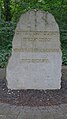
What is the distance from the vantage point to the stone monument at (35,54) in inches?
181

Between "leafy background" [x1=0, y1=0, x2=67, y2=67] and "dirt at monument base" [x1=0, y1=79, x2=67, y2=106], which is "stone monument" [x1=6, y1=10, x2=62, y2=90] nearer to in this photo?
"dirt at monument base" [x1=0, y1=79, x2=67, y2=106]

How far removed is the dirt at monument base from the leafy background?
2.96 feet

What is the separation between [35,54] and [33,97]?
746 mm

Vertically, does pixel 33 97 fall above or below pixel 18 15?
above

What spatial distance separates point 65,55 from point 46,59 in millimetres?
1244

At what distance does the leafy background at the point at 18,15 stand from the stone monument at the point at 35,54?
30.8 inches

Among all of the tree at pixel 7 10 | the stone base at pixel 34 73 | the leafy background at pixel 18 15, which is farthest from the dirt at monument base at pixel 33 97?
the tree at pixel 7 10

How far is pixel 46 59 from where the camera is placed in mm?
4711

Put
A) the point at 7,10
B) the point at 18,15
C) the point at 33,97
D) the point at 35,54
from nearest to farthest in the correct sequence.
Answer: the point at 33,97, the point at 35,54, the point at 18,15, the point at 7,10

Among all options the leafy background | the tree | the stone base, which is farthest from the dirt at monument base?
the tree

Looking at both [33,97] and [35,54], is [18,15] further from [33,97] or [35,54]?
[33,97]

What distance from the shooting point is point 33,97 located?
4438mm

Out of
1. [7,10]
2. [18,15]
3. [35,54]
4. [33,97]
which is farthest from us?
[7,10]

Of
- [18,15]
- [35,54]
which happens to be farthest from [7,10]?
[35,54]
